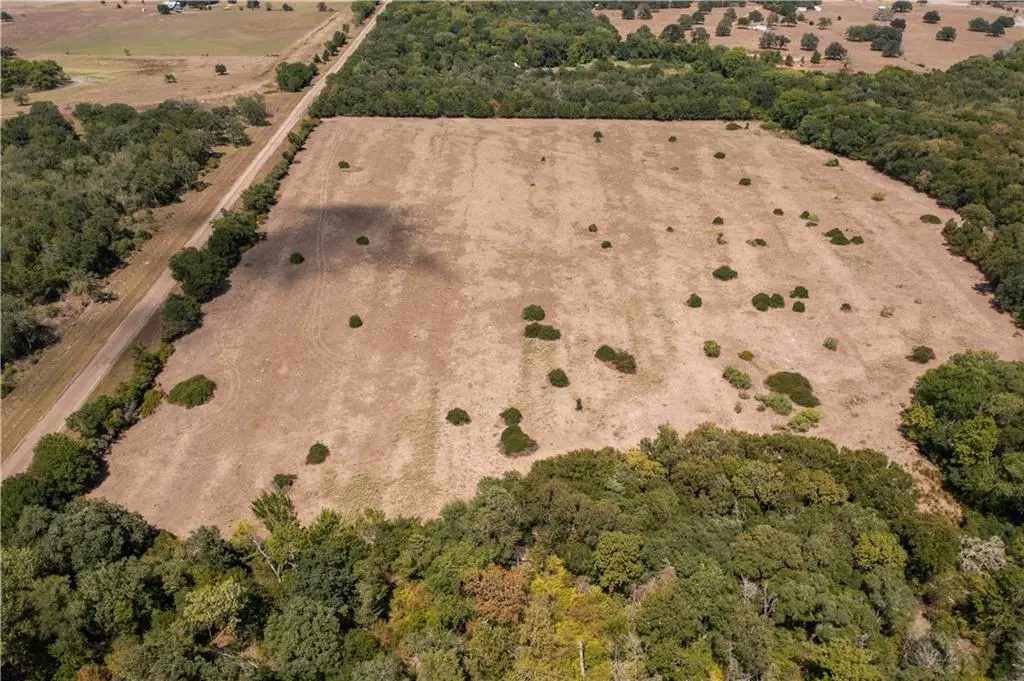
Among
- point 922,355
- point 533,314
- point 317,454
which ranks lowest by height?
point 317,454

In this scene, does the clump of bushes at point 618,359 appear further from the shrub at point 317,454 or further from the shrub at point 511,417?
the shrub at point 317,454

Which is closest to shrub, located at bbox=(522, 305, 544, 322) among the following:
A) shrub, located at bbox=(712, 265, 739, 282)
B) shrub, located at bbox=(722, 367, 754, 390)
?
shrub, located at bbox=(722, 367, 754, 390)

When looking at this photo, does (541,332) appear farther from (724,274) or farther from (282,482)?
(282,482)

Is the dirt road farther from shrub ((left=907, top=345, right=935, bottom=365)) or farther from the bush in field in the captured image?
shrub ((left=907, top=345, right=935, bottom=365))

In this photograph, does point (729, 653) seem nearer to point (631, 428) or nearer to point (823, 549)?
point (823, 549)

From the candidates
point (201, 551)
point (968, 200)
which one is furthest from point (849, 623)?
point (968, 200)

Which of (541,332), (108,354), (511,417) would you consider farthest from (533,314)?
(108,354)
